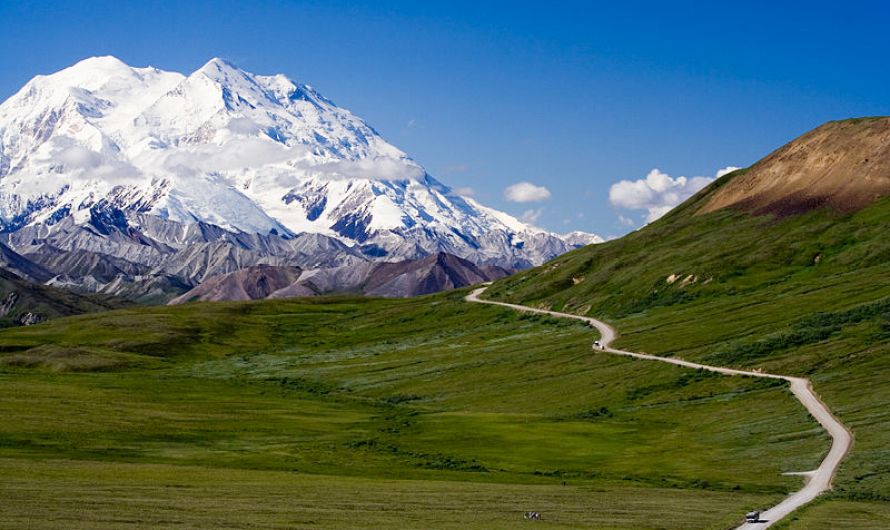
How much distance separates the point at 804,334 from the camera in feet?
530

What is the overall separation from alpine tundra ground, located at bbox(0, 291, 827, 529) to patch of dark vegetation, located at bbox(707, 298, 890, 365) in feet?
33.0

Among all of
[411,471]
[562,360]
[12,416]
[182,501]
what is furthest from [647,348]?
[182,501]

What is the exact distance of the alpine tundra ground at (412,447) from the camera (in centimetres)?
6538

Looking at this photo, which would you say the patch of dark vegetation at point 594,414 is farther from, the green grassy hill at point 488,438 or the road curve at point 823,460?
the road curve at point 823,460

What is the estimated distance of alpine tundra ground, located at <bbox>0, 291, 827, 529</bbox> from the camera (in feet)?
214

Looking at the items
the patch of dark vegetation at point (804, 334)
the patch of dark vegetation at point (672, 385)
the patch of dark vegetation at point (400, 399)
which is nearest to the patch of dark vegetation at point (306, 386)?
the patch of dark vegetation at point (400, 399)

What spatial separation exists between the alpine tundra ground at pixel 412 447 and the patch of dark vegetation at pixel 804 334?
396 inches

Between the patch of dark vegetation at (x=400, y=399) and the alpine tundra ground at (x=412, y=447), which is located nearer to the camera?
the alpine tundra ground at (x=412, y=447)

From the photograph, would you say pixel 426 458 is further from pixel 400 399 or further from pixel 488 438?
pixel 400 399

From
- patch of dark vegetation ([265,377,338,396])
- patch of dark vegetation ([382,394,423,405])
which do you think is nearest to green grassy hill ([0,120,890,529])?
patch of dark vegetation ([382,394,423,405])

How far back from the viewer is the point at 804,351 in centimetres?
15375

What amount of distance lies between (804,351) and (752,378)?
42.3ft

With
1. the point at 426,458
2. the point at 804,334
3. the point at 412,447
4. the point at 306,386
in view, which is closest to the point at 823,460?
the point at 426,458

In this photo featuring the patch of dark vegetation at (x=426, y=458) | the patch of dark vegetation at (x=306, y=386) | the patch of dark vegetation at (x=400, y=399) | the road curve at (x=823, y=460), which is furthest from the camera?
the patch of dark vegetation at (x=306, y=386)
